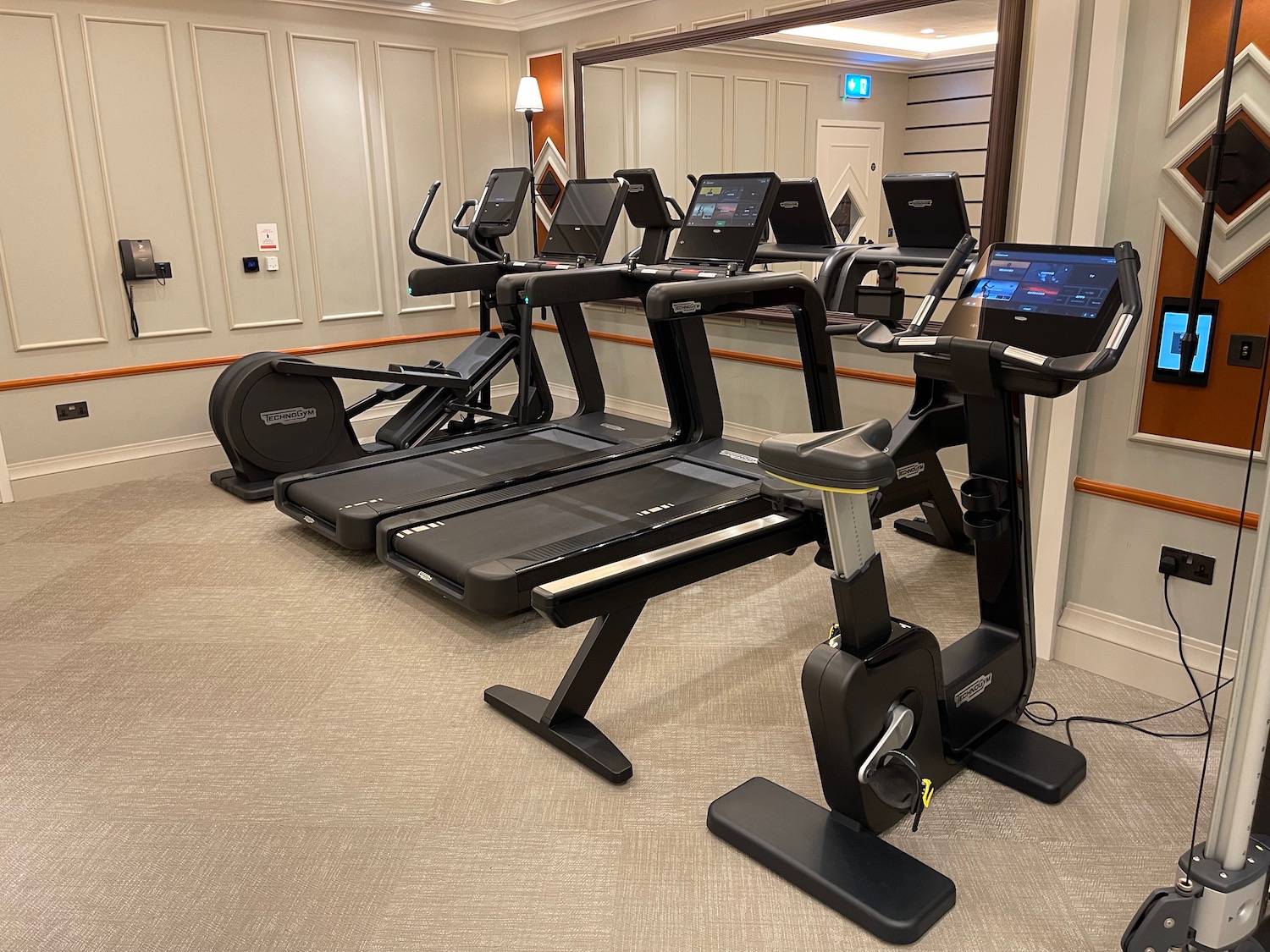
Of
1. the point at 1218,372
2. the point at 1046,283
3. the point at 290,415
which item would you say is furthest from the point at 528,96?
the point at 1218,372

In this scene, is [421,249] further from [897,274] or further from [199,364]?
[897,274]

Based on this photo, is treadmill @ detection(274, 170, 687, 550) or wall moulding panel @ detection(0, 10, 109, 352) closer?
treadmill @ detection(274, 170, 687, 550)

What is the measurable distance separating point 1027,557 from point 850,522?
2.81 ft

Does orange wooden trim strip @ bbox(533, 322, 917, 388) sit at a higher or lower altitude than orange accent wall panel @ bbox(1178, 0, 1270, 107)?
lower

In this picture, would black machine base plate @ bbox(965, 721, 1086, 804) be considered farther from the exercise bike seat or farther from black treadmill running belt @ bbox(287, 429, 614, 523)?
black treadmill running belt @ bbox(287, 429, 614, 523)

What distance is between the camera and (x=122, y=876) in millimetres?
2277

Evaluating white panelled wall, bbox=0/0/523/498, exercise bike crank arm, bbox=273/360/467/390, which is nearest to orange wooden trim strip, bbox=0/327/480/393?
white panelled wall, bbox=0/0/523/498

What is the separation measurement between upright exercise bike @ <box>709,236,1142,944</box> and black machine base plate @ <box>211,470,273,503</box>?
3554 millimetres

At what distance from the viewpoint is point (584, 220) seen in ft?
18.3

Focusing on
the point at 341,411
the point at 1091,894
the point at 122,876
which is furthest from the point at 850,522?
the point at 341,411

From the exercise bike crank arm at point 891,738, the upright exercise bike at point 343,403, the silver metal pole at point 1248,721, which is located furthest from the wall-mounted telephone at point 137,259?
the silver metal pole at point 1248,721

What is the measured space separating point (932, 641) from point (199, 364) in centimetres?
491

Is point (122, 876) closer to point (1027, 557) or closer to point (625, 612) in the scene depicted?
point (625, 612)

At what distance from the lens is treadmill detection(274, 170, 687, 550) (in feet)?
13.8
